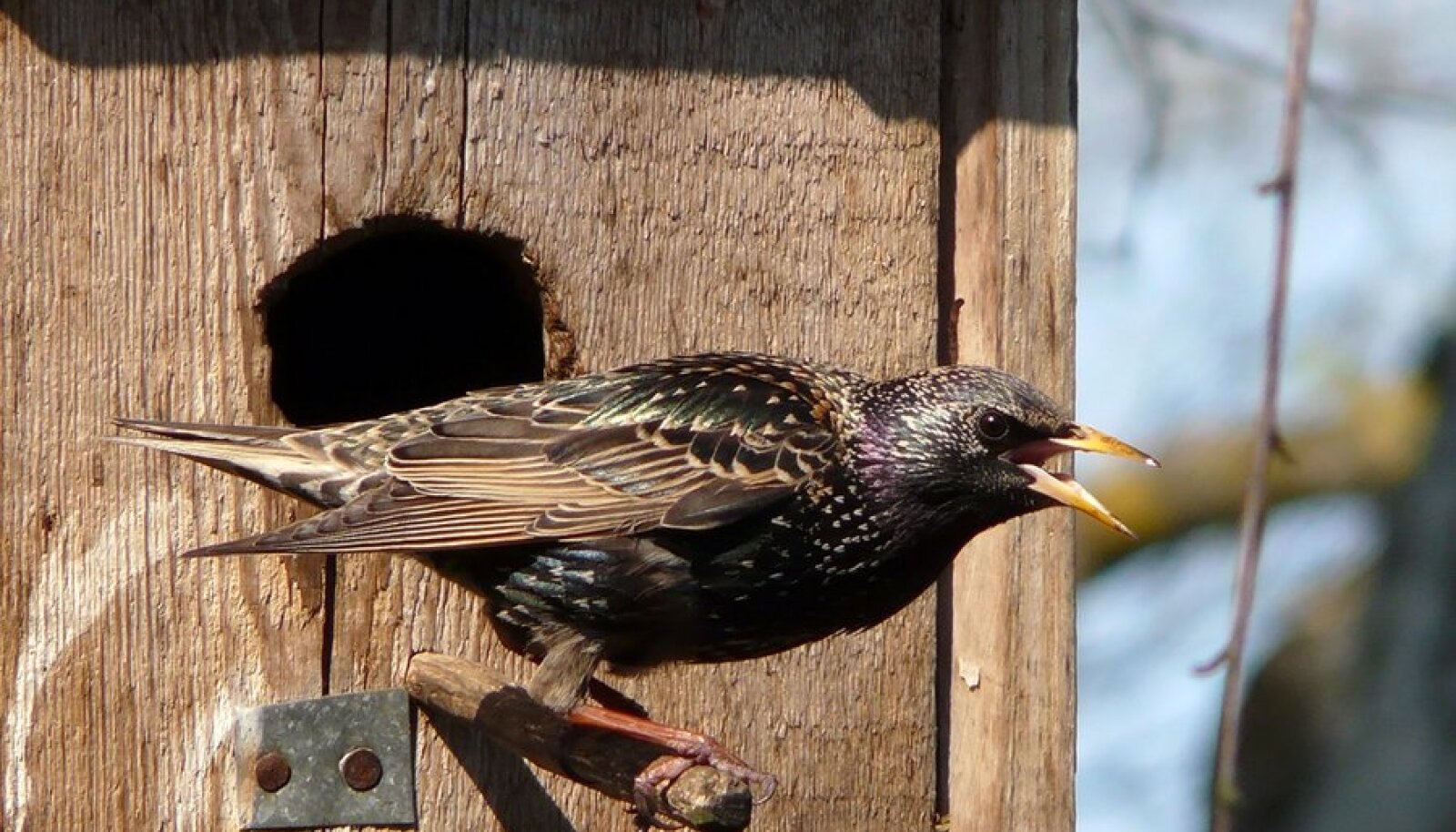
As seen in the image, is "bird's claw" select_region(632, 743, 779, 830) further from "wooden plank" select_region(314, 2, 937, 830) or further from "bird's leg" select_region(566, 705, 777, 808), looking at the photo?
"wooden plank" select_region(314, 2, 937, 830)

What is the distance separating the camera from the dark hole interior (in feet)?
15.4

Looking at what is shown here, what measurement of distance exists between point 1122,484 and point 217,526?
3.66m

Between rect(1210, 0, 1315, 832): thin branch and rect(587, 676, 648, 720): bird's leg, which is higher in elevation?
rect(1210, 0, 1315, 832): thin branch

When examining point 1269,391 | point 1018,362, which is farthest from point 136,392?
point 1269,391

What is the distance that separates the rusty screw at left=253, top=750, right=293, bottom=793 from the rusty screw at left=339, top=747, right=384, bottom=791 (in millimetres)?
89

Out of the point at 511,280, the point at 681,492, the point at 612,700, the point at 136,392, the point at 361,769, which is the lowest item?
the point at 361,769

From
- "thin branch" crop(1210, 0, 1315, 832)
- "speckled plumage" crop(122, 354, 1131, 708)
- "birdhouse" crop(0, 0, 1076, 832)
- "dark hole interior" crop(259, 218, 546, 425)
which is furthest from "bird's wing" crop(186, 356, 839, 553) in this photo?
"thin branch" crop(1210, 0, 1315, 832)

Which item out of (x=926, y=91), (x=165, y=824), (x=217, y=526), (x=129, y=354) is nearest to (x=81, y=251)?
(x=129, y=354)

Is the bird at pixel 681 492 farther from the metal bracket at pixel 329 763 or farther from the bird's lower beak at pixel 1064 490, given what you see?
the metal bracket at pixel 329 763

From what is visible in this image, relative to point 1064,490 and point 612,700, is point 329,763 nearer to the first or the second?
point 612,700

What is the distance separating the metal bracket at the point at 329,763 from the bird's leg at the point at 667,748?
0.38 meters

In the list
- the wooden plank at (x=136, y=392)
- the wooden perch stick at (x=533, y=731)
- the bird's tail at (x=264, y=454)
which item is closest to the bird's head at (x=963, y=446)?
the wooden perch stick at (x=533, y=731)

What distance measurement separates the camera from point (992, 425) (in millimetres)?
3686

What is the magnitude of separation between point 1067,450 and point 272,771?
1364 millimetres
